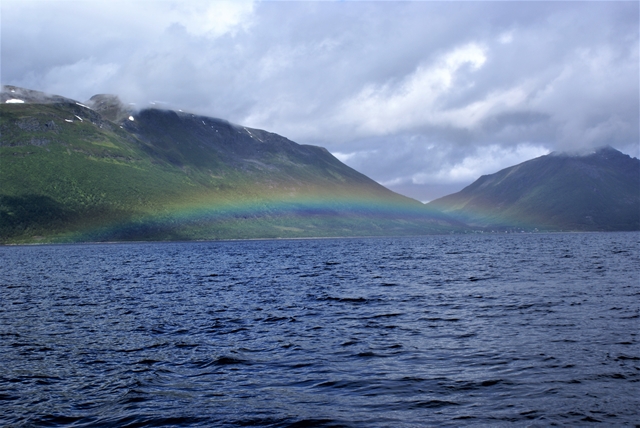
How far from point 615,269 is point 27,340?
230 feet

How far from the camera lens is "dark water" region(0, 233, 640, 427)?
2003 cm

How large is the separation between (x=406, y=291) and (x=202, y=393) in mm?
34851

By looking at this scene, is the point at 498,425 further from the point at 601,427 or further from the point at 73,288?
the point at 73,288

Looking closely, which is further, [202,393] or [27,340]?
[27,340]

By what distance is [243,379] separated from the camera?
955 inches

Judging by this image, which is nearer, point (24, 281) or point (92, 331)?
point (92, 331)

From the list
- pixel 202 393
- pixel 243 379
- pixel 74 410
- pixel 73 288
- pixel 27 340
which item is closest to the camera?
pixel 74 410

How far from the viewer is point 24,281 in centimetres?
7212

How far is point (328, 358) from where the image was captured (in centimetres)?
2781

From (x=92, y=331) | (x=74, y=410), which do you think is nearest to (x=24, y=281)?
(x=92, y=331)

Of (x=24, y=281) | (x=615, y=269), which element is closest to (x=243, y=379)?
(x=24, y=281)

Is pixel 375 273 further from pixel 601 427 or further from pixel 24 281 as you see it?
pixel 601 427

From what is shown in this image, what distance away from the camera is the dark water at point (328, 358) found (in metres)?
20.0

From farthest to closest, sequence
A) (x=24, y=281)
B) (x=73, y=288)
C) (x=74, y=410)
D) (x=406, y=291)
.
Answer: (x=24, y=281), (x=73, y=288), (x=406, y=291), (x=74, y=410)
